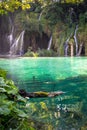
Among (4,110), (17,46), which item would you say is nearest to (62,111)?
(4,110)

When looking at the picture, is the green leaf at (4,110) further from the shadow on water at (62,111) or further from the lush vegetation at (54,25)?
the lush vegetation at (54,25)

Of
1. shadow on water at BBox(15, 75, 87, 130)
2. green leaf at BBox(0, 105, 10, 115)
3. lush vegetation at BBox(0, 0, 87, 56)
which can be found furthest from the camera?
lush vegetation at BBox(0, 0, 87, 56)

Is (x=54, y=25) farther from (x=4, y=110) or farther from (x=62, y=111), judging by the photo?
(x=4, y=110)

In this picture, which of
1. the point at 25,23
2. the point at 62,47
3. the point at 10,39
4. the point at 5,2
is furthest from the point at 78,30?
the point at 5,2

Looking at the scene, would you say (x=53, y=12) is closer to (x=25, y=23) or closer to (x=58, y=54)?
(x=25, y=23)

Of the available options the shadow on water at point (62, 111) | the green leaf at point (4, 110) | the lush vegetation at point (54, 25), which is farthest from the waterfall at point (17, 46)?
the green leaf at point (4, 110)

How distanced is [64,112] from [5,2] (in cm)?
450

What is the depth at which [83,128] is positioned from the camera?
15.1 feet

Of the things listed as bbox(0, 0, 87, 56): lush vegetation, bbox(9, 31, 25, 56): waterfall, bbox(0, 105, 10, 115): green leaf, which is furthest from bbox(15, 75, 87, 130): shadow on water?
bbox(9, 31, 25, 56): waterfall

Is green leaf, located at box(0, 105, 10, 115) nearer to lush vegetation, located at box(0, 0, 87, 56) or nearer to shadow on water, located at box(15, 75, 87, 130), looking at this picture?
shadow on water, located at box(15, 75, 87, 130)

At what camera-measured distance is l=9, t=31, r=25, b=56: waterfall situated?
32281 mm

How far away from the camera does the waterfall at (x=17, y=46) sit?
32281 mm

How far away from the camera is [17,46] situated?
32594 millimetres

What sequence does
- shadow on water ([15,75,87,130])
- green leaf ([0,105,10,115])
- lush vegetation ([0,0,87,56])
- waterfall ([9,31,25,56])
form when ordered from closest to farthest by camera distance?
1. green leaf ([0,105,10,115])
2. shadow on water ([15,75,87,130])
3. lush vegetation ([0,0,87,56])
4. waterfall ([9,31,25,56])
